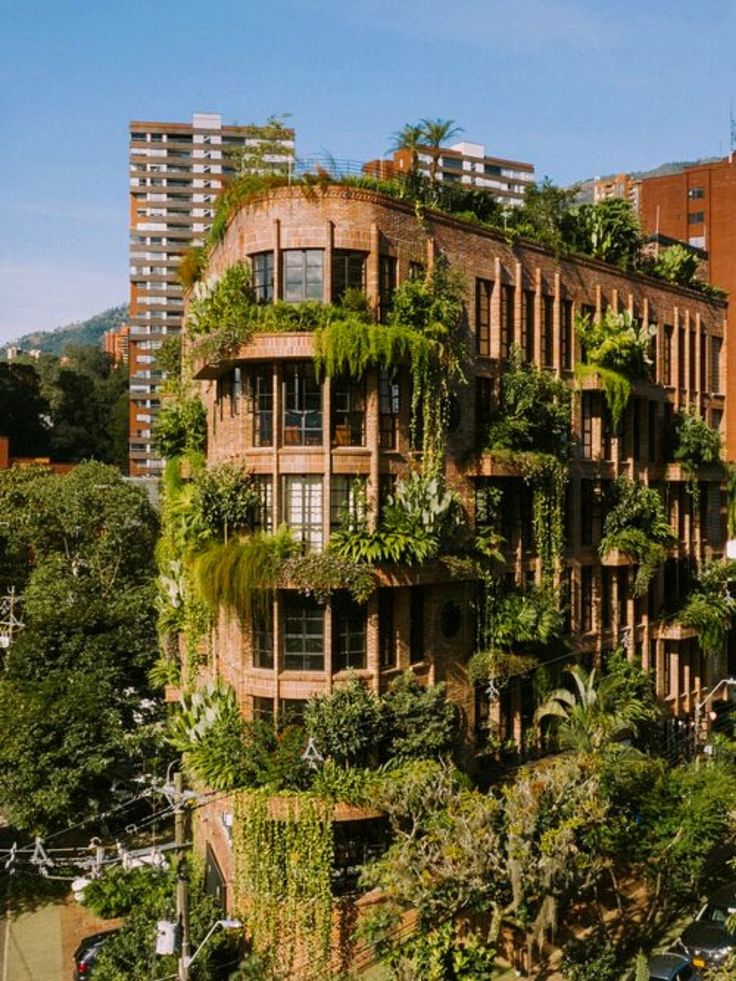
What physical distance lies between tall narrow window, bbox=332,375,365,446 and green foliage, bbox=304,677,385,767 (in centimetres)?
643

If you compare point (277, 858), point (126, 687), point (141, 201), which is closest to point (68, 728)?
point (126, 687)

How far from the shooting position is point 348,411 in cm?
2727

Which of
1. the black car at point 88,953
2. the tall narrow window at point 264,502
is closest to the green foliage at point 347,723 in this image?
the tall narrow window at point 264,502

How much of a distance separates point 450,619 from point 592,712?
531 cm

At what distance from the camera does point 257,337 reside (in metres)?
26.5

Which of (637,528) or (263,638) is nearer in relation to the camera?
(263,638)

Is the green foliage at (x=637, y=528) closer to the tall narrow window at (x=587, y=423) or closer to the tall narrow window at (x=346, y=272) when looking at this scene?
the tall narrow window at (x=587, y=423)

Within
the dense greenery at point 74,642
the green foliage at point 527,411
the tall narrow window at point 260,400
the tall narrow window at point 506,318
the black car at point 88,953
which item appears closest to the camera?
the black car at point 88,953

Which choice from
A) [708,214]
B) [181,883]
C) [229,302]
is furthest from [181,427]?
[708,214]

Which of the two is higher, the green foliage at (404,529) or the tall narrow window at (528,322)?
the tall narrow window at (528,322)

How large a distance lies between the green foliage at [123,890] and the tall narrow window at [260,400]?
1272 cm

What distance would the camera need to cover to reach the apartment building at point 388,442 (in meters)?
27.0

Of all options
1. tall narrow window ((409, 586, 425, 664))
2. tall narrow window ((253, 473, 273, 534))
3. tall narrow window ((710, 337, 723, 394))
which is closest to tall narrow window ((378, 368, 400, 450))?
Result: tall narrow window ((253, 473, 273, 534))

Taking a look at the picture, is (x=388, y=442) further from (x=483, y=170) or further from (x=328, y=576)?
(x=483, y=170)
